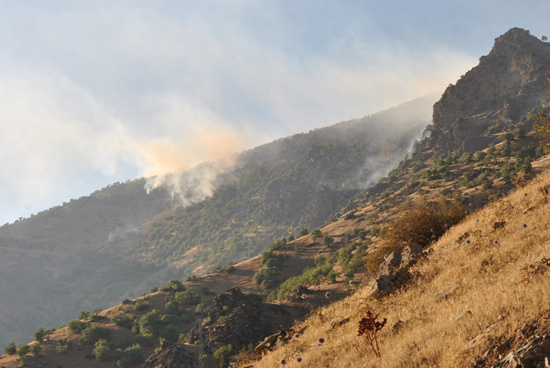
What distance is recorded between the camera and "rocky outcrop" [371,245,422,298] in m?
12.6

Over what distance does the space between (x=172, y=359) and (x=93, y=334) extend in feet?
84.9

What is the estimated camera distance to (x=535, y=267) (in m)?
7.97

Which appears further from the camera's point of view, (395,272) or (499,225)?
(395,272)

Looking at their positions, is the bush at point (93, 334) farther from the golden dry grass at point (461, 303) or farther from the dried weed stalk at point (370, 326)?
the dried weed stalk at point (370, 326)

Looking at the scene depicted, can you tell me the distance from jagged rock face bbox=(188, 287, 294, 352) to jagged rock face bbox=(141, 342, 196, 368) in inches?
95.0

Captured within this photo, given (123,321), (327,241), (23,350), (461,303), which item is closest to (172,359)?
(461,303)

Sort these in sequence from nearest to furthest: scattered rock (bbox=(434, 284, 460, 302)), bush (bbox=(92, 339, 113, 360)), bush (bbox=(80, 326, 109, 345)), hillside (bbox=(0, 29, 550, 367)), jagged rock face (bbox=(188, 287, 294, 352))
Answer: hillside (bbox=(0, 29, 550, 367)) < scattered rock (bbox=(434, 284, 460, 302)) < jagged rock face (bbox=(188, 287, 294, 352)) < bush (bbox=(92, 339, 113, 360)) < bush (bbox=(80, 326, 109, 345))

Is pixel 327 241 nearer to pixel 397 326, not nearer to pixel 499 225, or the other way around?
pixel 499 225

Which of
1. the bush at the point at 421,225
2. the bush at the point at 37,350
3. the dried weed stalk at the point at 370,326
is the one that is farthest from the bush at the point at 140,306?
the dried weed stalk at the point at 370,326

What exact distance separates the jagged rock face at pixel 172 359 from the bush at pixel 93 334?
22.4 meters

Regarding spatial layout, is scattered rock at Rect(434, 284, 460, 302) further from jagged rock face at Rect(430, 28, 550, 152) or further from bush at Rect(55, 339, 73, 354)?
jagged rock face at Rect(430, 28, 550, 152)

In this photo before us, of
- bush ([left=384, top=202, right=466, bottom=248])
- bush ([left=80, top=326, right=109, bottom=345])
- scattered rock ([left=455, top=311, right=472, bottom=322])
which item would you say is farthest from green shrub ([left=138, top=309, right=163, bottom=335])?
scattered rock ([left=455, top=311, right=472, bottom=322])

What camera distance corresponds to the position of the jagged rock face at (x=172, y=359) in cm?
2644

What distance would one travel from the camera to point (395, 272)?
43.2 ft
